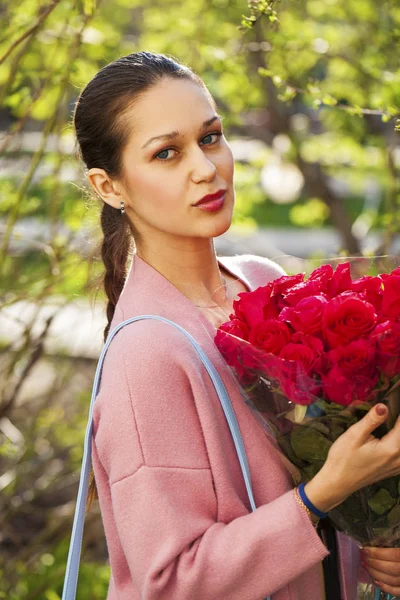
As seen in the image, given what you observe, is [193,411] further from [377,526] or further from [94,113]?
[94,113]

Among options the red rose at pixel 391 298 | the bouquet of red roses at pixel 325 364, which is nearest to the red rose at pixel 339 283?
the bouquet of red roses at pixel 325 364

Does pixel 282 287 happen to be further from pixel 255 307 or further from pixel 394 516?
pixel 394 516

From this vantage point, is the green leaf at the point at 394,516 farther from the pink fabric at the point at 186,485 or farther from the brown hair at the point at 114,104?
the brown hair at the point at 114,104

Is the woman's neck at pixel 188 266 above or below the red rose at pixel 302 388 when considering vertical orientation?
below

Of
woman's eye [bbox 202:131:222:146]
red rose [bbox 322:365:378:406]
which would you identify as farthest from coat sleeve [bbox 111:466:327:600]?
woman's eye [bbox 202:131:222:146]

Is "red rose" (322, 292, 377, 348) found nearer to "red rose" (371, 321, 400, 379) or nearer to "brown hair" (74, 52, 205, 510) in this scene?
"red rose" (371, 321, 400, 379)

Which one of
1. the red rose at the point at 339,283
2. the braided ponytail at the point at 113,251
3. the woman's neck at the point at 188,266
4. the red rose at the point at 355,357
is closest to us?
the red rose at the point at 355,357

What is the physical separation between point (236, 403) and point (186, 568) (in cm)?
35

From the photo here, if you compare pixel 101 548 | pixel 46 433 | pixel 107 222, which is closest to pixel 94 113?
pixel 107 222

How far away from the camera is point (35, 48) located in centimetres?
412

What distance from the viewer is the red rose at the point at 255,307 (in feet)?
5.62

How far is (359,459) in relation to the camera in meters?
1.58

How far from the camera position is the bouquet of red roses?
1570mm

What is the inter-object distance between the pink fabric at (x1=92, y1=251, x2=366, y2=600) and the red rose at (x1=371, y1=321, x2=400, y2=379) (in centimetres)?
31
